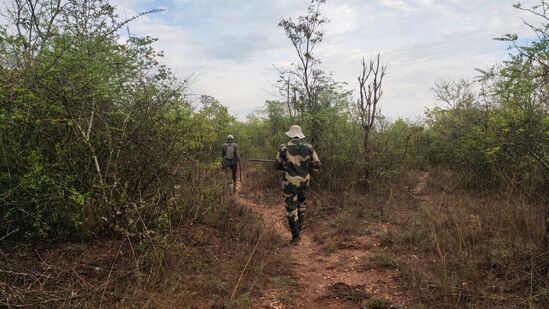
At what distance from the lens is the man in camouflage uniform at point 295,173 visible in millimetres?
6195

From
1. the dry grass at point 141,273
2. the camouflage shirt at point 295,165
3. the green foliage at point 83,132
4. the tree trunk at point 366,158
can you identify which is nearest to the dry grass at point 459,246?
the camouflage shirt at point 295,165

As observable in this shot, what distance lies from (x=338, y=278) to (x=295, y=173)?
6.71 ft

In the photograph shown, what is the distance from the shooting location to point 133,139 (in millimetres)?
4621

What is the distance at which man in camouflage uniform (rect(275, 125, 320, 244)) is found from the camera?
6195 millimetres

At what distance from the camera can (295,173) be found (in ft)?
20.5

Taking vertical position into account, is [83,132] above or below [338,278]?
above

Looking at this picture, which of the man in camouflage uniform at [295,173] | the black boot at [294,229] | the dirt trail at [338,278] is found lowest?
the dirt trail at [338,278]

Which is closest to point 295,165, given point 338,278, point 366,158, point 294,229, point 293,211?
point 293,211

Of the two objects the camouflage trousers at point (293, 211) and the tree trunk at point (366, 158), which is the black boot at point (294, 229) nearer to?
the camouflage trousers at point (293, 211)

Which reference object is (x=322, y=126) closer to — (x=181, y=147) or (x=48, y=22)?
(x=181, y=147)

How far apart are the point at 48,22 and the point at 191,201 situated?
2.92 meters

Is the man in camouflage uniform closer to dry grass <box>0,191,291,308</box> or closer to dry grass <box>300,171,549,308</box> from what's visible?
dry grass <box>300,171,549,308</box>

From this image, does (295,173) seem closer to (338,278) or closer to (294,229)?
(294,229)

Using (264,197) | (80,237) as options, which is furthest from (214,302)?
(264,197)
